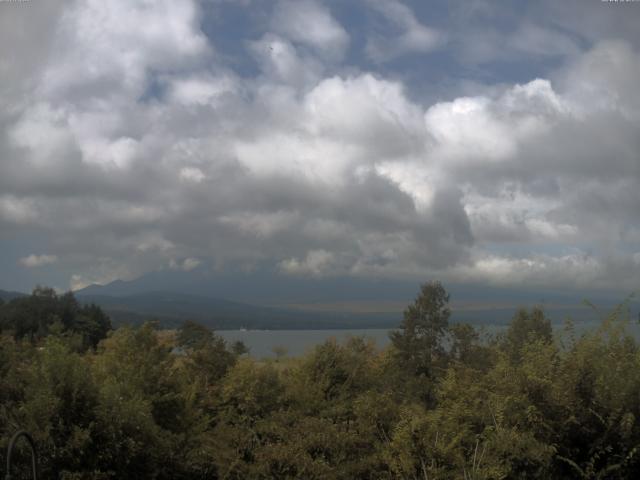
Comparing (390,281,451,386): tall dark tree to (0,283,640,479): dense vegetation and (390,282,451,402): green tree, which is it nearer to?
(390,282,451,402): green tree

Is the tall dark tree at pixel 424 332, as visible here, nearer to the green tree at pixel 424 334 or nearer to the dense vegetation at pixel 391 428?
the green tree at pixel 424 334

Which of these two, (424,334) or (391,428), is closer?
(391,428)

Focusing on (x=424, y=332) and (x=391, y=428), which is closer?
(x=391, y=428)

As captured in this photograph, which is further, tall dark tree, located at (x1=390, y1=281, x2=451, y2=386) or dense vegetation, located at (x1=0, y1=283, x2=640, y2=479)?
tall dark tree, located at (x1=390, y1=281, x2=451, y2=386)

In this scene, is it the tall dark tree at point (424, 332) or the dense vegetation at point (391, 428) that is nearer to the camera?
the dense vegetation at point (391, 428)

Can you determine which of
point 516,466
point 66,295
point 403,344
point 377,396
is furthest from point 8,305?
point 516,466

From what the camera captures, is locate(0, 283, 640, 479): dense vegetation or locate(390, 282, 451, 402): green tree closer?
locate(0, 283, 640, 479): dense vegetation

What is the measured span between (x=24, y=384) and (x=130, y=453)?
8.52ft

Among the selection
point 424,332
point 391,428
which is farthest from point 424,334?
point 391,428

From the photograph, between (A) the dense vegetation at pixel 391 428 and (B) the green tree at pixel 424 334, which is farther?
(B) the green tree at pixel 424 334

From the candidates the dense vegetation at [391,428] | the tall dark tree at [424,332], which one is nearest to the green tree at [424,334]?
the tall dark tree at [424,332]

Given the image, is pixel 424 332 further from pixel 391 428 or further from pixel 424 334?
pixel 391 428

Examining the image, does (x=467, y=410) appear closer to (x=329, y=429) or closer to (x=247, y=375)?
(x=329, y=429)

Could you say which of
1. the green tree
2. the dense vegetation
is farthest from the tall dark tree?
the dense vegetation
